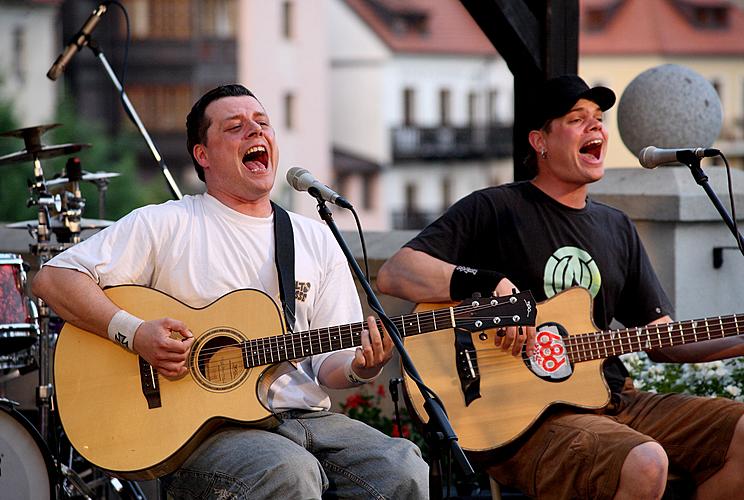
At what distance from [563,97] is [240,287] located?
1323 mm

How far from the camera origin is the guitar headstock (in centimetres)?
432

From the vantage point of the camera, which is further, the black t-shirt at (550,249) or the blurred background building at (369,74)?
the blurred background building at (369,74)

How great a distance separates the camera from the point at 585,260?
4969 millimetres

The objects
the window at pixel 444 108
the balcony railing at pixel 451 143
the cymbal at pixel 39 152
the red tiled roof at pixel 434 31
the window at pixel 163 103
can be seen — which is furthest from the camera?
the window at pixel 444 108

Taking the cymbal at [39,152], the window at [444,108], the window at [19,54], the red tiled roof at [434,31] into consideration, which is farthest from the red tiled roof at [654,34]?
the cymbal at [39,152]

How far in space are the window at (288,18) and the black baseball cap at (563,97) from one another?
1860 inches

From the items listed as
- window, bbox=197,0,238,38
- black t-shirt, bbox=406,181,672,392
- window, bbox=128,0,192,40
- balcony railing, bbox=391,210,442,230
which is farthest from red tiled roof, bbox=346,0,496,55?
black t-shirt, bbox=406,181,672,392

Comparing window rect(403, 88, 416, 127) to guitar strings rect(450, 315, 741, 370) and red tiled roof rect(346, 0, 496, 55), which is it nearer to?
red tiled roof rect(346, 0, 496, 55)

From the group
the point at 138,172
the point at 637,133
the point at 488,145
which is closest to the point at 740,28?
the point at 488,145

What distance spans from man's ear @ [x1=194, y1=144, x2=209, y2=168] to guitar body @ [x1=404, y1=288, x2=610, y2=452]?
2.90 ft

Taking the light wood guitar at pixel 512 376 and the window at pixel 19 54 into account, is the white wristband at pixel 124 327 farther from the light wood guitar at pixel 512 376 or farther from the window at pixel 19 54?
the window at pixel 19 54

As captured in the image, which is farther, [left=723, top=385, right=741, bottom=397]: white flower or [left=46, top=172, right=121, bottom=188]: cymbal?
[left=46, top=172, right=121, bottom=188]: cymbal

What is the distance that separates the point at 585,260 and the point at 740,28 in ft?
193

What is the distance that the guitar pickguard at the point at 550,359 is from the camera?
471cm
